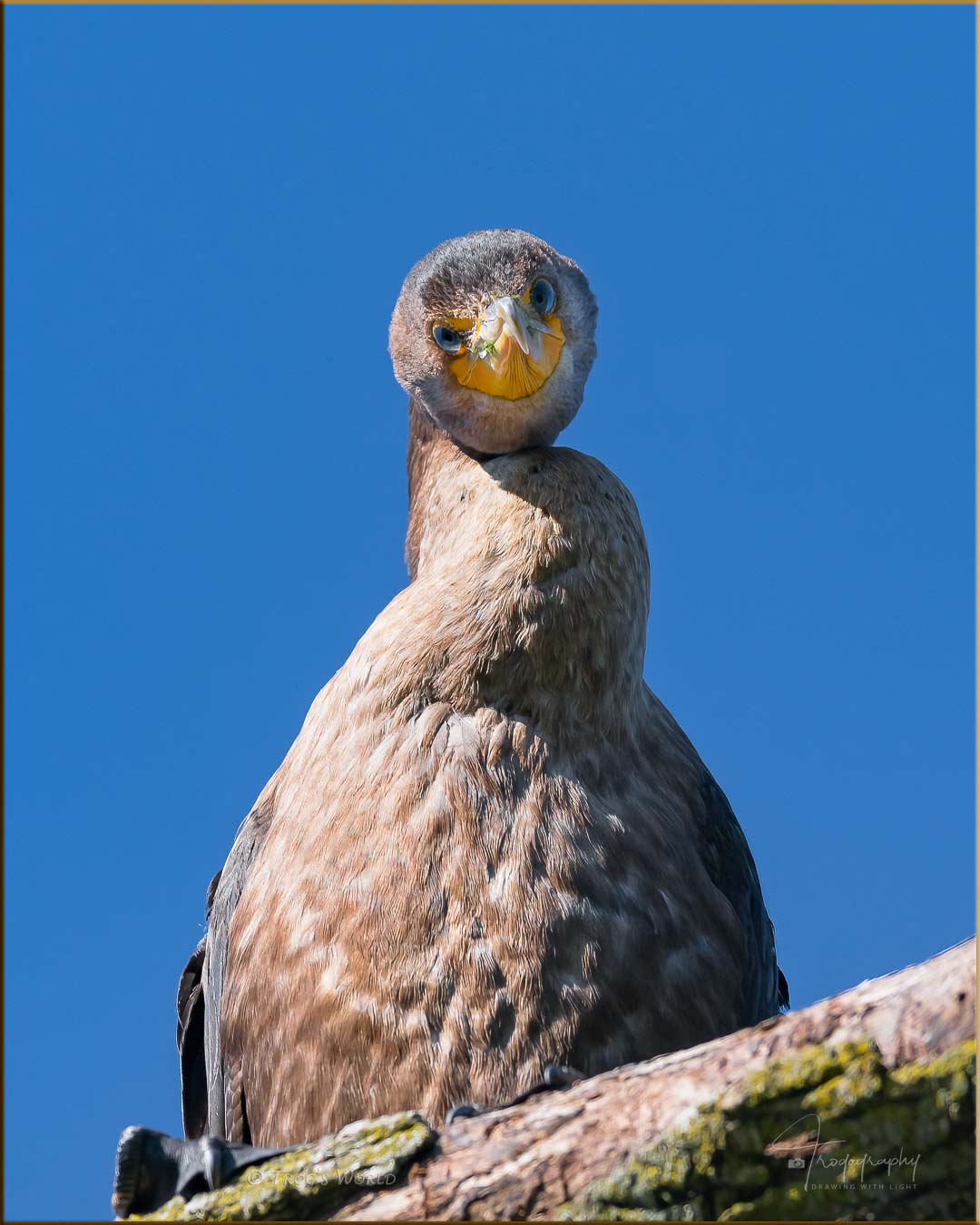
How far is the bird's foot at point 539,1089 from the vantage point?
152 inches

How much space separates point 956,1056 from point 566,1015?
1.78 m

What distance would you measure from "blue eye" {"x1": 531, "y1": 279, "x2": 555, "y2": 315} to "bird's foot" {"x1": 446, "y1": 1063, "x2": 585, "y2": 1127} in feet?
8.48

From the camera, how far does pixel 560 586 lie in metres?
5.29

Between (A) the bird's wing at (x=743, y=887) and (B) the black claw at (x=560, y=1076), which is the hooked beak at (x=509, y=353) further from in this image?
(B) the black claw at (x=560, y=1076)

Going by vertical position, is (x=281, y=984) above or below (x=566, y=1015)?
above

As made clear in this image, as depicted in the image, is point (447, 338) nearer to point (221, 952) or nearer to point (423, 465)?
point (423, 465)

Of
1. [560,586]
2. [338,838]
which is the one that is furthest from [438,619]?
[338,838]

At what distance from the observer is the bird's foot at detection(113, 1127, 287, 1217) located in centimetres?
400

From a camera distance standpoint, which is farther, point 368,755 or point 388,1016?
point 368,755

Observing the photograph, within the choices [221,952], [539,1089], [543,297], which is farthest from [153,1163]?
[543,297]

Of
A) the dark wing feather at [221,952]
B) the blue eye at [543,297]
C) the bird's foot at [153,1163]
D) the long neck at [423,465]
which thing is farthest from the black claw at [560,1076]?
the blue eye at [543,297]

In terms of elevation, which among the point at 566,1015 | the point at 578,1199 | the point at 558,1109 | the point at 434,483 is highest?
the point at 434,483

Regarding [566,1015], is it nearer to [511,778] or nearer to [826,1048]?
[511,778]

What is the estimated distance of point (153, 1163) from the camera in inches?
161
